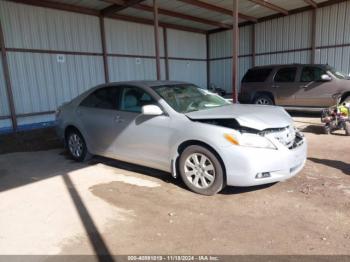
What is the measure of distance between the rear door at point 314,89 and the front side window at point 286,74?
1.00ft

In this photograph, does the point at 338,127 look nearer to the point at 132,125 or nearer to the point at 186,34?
the point at 132,125

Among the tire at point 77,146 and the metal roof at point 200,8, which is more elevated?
the metal roof at point 200,8

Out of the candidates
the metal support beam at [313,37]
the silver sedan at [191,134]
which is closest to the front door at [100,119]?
the silver sedan at [191,134]

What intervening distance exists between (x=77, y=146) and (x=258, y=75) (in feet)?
26.1

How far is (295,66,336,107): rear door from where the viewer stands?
31.6 ft

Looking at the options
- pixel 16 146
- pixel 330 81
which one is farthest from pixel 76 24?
pixel 330 81

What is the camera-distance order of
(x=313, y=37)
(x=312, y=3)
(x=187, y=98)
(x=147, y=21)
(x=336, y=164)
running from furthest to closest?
1. (x=147, y=21)
2. (x=313, y=37)
3. (x=312, y=3)
4. (x=336, y=164)
5. (x=187, y=98)

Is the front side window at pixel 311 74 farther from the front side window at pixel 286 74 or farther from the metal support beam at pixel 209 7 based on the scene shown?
the metal support beam at pixel 209 7

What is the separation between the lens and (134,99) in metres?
4.86

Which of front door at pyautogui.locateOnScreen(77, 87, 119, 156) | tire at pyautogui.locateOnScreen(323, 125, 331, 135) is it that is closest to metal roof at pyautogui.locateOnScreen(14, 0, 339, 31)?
front door at pyautogui.locateOnScreen(77, 87, 119, 156)

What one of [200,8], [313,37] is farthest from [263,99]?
[313,37]

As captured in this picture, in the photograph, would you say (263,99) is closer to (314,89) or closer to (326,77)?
(314,89)

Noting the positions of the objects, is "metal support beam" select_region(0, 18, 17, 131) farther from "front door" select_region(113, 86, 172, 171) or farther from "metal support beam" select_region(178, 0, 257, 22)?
"front door" select_region(113, 86, 172, 171)

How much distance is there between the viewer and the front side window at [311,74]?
9836 millimetres
